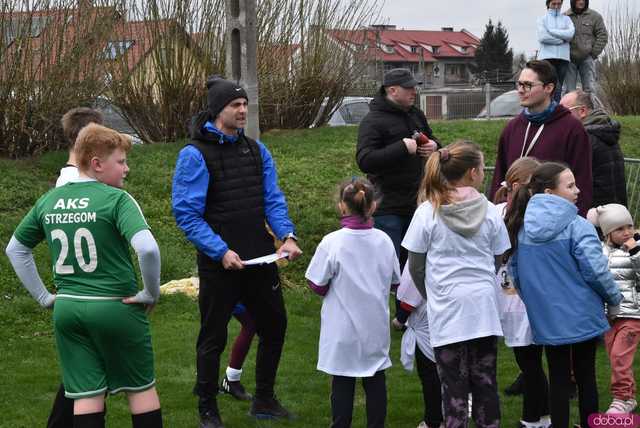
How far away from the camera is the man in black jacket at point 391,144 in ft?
23.4

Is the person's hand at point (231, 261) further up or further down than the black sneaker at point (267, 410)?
further up

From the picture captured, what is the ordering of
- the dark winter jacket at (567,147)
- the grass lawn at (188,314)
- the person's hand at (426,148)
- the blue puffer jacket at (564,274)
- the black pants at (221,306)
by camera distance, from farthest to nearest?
1. the person's hand at (426,148)
2. the grass lawn at (188,314)
3. the dark winter jacket at (567,147)
4. the black pants at (221,306)
5. the blue puffer jacket at (564,274)

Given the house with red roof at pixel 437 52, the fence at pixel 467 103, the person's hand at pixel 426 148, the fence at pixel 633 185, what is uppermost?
the house with red roof at pixel 437 52

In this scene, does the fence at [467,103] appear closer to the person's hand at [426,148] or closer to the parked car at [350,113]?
the parked car at [350,113]

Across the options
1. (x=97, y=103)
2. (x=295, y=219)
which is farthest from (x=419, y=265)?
(x=97, y=103)

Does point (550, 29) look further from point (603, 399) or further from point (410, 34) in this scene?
point (410, 34)

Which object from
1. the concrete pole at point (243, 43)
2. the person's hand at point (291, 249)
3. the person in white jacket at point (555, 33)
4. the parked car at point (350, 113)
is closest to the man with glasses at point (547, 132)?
the person's hand at point (291, 249)

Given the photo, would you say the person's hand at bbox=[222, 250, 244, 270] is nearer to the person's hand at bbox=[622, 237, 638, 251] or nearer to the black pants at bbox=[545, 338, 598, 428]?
the black pants at bbox=[545, 338, 598, 428]

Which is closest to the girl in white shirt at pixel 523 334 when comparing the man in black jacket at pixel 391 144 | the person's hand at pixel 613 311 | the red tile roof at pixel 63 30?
the person's hand at pixel 613 311

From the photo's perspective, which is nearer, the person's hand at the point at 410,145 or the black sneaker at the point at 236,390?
the black sneaker at the point at 236,390

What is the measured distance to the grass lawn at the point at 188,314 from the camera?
21.4 ft

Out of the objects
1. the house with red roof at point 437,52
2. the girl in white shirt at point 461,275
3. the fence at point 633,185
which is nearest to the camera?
the girl in white shirt at point 461,275

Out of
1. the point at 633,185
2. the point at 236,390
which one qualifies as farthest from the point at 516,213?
the point at 633,185

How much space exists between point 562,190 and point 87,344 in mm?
2629
